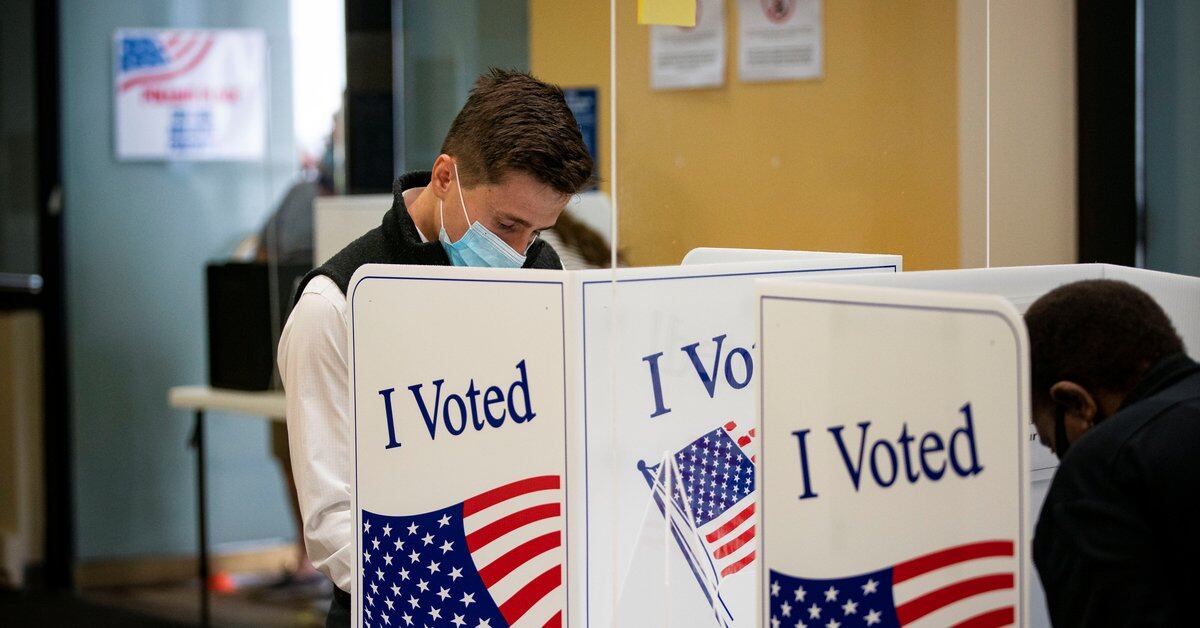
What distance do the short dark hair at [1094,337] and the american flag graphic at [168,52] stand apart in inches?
147

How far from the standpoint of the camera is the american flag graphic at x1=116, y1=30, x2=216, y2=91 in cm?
427

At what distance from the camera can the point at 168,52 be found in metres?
4.27

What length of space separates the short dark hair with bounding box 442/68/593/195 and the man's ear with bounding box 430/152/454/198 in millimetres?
13

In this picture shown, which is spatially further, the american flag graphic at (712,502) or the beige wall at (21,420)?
the beige wall at (21,420)

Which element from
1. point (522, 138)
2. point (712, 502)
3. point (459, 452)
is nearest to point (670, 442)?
point (712, 502)

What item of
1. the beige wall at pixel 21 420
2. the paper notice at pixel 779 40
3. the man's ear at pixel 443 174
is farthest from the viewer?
the beige wall at pixel 21 420

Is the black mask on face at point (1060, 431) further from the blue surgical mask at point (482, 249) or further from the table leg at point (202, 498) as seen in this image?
the table leg at point (202, 498)

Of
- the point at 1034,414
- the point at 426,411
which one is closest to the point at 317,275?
the point at 426,411

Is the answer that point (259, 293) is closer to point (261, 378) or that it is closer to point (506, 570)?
point (261, 378)

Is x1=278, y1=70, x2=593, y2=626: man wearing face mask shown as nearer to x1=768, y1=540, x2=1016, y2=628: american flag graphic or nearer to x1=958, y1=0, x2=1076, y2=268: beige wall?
x1=768, y1=540, x2=1016, y2=628: american flag graphic

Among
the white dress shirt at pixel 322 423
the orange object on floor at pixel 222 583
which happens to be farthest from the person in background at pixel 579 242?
the orange object on floor at pixel 222 583

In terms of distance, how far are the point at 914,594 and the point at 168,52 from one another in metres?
3.85

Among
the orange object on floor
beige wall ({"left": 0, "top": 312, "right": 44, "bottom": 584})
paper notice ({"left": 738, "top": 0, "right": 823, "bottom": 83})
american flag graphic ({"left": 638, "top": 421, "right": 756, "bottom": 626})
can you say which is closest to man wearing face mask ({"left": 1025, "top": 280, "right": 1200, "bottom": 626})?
american flag graphic ({"left": 638, "top": 421, "right": 756, "bottom": 626})

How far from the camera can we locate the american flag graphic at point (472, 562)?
1.20 metres
